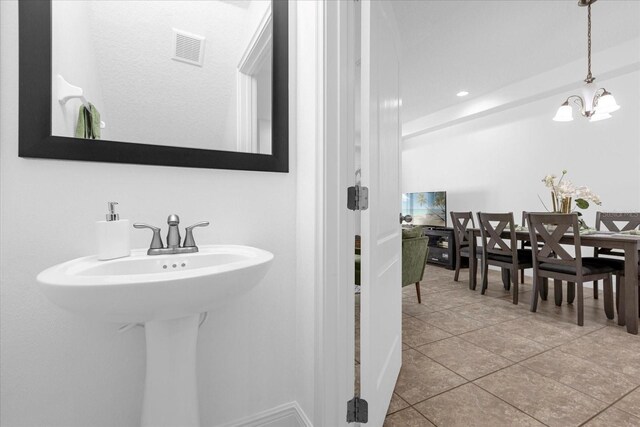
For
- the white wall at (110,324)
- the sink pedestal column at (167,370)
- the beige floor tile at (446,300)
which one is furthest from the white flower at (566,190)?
the sink pedestal column at (167,370)

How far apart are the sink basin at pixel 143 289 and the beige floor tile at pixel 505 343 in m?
1.93

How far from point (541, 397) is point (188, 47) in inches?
91.5

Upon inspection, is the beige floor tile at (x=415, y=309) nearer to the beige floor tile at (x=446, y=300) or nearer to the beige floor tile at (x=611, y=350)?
the beige floor tile at (x=446, y=300)

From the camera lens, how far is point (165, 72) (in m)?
1.20

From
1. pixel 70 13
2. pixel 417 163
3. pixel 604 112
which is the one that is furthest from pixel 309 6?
pixel 417 163

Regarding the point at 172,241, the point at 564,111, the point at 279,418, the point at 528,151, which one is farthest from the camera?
the point at 528,151

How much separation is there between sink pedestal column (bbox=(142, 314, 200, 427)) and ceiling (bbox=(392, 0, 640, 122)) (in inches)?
115

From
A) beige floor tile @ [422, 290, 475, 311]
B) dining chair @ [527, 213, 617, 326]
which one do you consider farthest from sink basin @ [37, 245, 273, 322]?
dining chair @ [527, 213, 617, 326]

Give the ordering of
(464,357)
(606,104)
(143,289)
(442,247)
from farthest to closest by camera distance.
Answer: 1. (442,247)
2. (606,104)
3. (464,357)
4. (143,289)

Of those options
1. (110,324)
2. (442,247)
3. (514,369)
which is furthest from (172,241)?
(442,247)

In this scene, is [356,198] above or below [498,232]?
above

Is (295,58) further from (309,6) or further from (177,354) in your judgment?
(177,354)

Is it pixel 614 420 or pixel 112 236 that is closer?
pixel 112 236

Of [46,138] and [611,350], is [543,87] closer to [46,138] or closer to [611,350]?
[611,350]
